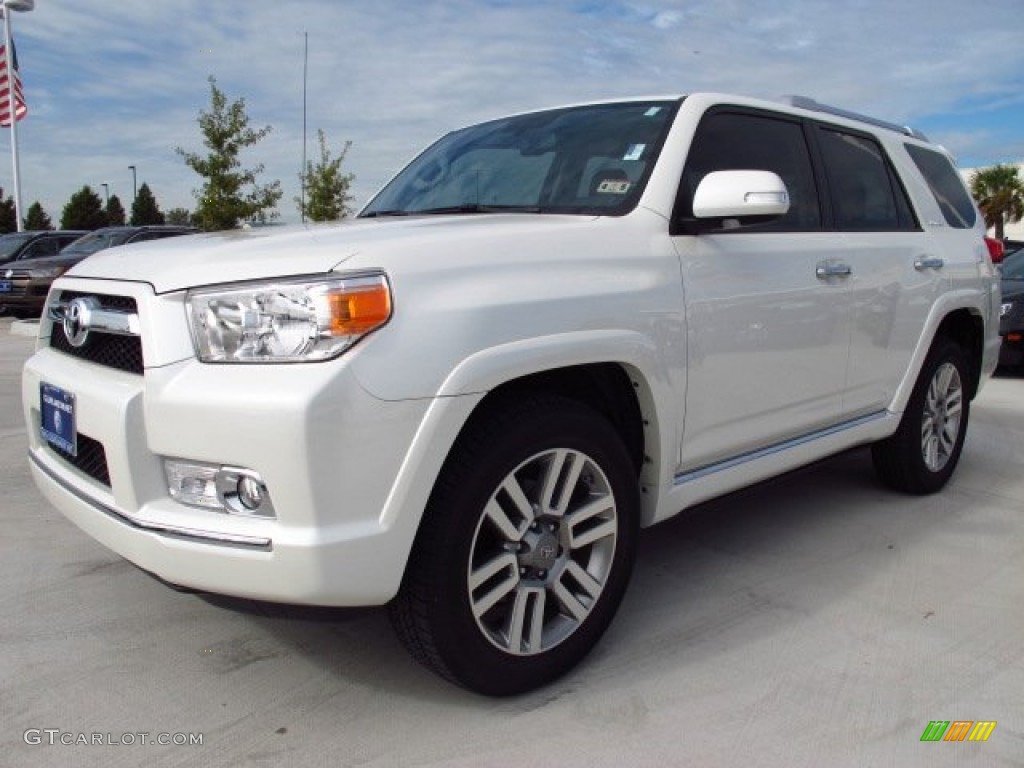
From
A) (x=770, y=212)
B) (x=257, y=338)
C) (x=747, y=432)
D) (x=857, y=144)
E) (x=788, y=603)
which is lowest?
(x=788, y=603)

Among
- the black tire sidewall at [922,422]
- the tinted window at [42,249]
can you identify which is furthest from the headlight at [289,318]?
the tinted window at [42,249]

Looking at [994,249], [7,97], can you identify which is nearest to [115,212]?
[7,97]

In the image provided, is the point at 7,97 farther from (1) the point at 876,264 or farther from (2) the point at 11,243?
(1) the point at 876,264

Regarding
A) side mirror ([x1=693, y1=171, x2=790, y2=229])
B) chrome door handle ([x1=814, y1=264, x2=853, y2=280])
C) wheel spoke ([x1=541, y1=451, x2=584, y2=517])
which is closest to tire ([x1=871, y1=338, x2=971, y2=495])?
chrome door handle ([x1=814, y1=264, x2=853, y2=280])

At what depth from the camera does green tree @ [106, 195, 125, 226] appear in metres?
53.8

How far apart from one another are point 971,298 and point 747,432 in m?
2.15

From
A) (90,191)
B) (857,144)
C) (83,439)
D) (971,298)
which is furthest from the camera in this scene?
(90,191)

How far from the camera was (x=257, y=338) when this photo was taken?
2088mm

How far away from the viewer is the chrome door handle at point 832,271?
3.37 metres

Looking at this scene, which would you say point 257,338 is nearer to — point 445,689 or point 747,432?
point 445,689

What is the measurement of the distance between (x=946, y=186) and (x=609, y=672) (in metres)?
3.54

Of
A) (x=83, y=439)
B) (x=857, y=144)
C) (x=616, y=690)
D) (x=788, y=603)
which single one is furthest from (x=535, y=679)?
(x=857, y=144)

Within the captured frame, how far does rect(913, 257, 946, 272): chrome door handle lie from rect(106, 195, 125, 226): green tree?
56.3 m

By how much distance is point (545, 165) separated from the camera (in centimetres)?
331
